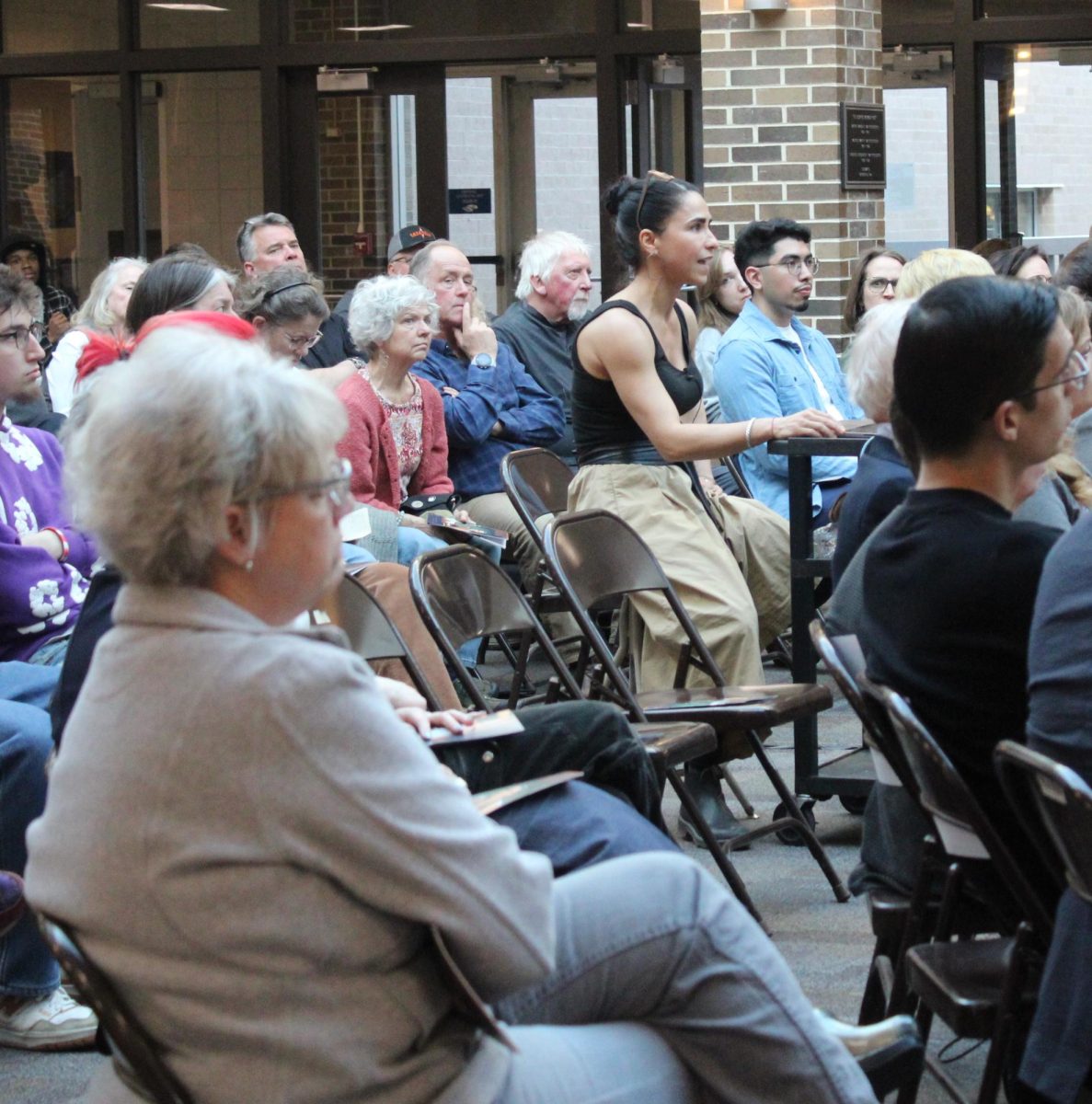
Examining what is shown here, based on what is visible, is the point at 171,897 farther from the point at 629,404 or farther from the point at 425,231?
the point at 425,231

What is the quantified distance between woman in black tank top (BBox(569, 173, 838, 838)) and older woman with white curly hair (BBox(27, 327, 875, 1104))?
2889mm

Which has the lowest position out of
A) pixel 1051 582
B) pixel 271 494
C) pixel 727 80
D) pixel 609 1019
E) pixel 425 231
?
pixel 609 1019

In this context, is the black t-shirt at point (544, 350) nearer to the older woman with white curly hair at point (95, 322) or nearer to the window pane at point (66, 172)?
the older woman with white curly hair at point (95, 322)

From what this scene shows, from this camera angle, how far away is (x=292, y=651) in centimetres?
188

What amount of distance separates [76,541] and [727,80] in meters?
5.04

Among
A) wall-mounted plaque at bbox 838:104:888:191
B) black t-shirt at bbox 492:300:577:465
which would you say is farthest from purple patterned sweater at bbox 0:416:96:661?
wall-mounted plaque at bbox 838:104:888:191

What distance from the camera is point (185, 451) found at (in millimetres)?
1887

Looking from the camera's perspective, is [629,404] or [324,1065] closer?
[324,1065]

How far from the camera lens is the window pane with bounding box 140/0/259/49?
422 inches

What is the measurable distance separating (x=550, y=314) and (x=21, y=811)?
4087 millimetres

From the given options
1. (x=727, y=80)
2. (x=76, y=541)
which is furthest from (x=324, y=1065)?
(x=727, y=80)

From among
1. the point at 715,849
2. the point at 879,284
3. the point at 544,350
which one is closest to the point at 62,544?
the point at 715,849

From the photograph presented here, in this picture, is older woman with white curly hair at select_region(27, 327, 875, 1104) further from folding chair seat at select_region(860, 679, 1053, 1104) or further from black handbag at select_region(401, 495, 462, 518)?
black handbag at select_region(401, 495, 462, 518)

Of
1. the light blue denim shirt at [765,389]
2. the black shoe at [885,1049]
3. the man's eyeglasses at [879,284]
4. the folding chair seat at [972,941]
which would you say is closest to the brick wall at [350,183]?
the man's eyeglasses at [879,284]
